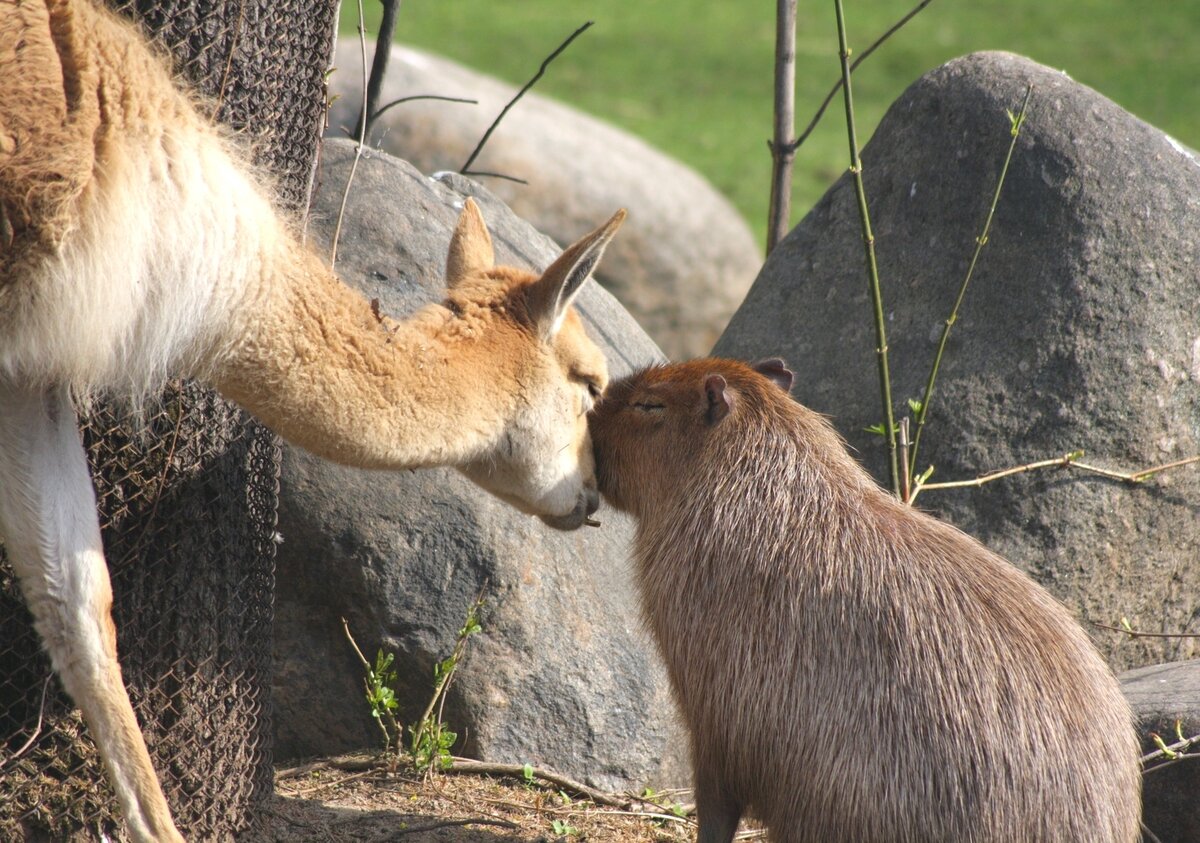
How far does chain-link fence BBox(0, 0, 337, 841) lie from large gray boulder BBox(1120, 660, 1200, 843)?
10.2 feet

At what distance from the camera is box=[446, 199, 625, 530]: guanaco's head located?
4395 millimetres

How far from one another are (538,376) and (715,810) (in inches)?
58.6

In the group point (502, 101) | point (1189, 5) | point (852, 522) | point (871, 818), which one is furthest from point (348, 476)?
point (1189, 5)

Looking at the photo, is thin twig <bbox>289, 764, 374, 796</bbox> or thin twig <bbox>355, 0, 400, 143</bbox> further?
thin twig <bbox>355, 0, 400, 143</bbox>

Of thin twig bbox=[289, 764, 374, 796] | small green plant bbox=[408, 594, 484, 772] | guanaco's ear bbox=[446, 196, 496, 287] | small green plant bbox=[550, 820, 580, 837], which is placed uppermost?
guanaco's ear bbox=[446, 196, 496, 287]

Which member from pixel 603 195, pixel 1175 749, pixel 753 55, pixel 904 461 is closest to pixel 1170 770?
pixel 1175 749

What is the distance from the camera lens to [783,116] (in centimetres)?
654

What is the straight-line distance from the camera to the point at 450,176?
657 cm

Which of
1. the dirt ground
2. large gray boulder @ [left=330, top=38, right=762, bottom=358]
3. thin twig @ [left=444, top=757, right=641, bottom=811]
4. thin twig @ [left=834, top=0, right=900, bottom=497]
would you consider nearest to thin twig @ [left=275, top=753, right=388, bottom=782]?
the dirt ground

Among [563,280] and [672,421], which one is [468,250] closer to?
[563,280]

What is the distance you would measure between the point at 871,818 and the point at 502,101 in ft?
36.6

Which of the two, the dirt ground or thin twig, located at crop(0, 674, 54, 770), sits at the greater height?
thin twig, located at crop(0, 674, 54, 770)

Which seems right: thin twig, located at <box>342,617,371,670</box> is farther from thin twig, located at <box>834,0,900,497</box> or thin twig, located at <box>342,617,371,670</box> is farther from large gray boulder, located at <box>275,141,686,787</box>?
thin twig, located at <box>834,0,900,497</box>

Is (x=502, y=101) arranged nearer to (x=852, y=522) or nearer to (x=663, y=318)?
(x=663, y=318)
